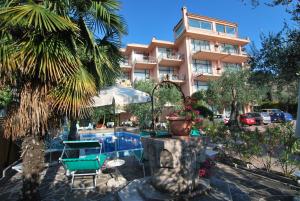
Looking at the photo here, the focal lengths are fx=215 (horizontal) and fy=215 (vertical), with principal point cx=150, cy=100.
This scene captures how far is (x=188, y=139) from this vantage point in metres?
4.39

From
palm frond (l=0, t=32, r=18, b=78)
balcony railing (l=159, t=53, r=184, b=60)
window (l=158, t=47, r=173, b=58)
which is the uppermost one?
window (l=158, t=47, r=173, b=58)

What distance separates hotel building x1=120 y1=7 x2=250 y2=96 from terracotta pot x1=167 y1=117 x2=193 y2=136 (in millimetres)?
25680

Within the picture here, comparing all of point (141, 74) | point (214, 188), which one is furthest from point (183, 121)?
point (141, 74)

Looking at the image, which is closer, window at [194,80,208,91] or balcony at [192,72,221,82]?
balcony at [192,72,221,82]

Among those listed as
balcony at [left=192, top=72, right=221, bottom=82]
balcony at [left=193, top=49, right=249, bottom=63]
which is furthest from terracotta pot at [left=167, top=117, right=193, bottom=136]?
balcony at [left=193, top=49, right=249, bottom=63]

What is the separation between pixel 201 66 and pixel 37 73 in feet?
99.0

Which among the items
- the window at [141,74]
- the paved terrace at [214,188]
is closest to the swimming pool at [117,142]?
the paved terrace at [214,188]

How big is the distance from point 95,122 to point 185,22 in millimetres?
19274

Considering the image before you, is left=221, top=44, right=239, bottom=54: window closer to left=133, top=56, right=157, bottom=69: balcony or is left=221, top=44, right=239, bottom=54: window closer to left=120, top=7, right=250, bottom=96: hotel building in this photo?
left=120, top=7, right=250, bottom=96: hotel building

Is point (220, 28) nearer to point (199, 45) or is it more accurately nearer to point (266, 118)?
point (199, 45)

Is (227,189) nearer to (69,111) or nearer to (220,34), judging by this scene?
(69,111)

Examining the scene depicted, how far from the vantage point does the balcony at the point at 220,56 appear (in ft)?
102

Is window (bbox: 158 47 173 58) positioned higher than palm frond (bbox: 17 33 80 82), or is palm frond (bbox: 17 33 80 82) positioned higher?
window (bbox: 158 47 173 58)

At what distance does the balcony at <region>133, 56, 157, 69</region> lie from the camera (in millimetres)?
32656
